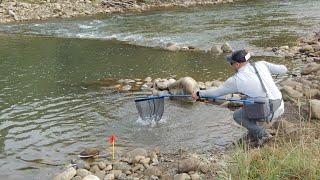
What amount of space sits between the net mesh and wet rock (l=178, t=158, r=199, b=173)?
294 centimetres

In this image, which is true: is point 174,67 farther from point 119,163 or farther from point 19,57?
point 119,163

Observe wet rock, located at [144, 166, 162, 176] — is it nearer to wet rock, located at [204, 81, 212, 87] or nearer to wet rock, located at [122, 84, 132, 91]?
wet rock, located at [204, 81, 212, 87]

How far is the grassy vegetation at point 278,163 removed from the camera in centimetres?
577

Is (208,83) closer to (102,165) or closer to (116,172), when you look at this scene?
(102,165)

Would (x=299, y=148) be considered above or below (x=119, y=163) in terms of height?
above

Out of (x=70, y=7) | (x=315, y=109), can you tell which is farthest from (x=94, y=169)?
(x=70, y=7)

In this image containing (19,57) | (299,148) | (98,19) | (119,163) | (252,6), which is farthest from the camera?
(252,6)

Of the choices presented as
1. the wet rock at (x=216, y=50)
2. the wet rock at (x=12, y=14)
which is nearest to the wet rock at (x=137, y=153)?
the wet rock at (x=216, y=50)

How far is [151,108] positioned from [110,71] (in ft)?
20.6

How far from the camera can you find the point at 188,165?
24.7ft

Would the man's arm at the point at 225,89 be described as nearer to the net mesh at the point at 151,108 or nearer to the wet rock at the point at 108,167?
the wet rock at the point at 108,167

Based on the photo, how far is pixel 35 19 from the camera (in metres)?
31.8

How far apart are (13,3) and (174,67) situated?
2113cm

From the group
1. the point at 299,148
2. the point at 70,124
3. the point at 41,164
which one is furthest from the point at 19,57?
the point at 299,148
